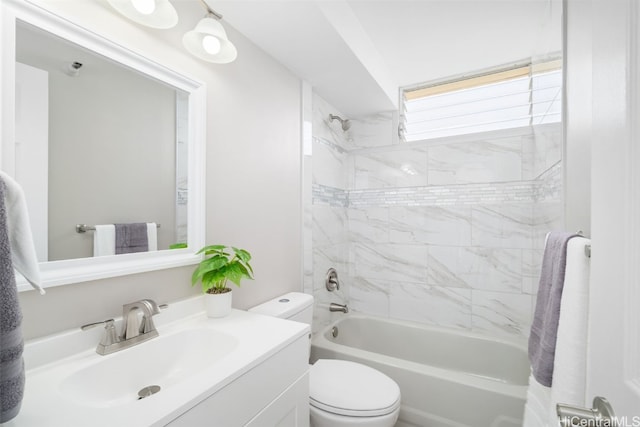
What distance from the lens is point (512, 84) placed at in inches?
88.1

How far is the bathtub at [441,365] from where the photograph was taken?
1.48 meters

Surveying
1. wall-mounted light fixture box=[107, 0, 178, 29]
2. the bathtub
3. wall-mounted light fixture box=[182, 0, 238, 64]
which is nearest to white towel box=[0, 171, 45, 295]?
wall-mounted light fixture box=[107, 0, 178, 29]

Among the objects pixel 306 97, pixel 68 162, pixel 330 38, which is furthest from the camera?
pixel 306 97

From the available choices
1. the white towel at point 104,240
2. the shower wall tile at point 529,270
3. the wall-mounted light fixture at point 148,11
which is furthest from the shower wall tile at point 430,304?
the wall-mounted light fixture at point 148,11

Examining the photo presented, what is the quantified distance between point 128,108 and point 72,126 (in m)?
0.21

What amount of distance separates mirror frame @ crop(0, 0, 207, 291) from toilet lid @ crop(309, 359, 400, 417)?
90 cm

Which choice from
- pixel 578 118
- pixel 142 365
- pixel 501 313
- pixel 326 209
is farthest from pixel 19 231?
pixel 501 313

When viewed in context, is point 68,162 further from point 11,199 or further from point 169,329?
point 169,329

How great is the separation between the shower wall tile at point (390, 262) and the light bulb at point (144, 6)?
2.23 m

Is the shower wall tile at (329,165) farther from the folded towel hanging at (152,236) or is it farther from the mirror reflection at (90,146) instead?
the folded towel hanging at (152,236)

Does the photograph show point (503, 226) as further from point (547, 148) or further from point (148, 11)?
point (148, 11)

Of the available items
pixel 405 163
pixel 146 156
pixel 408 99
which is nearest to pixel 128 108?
pixel 146 156

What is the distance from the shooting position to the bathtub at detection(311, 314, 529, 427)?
1479mm

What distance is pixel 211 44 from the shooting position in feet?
3.90
